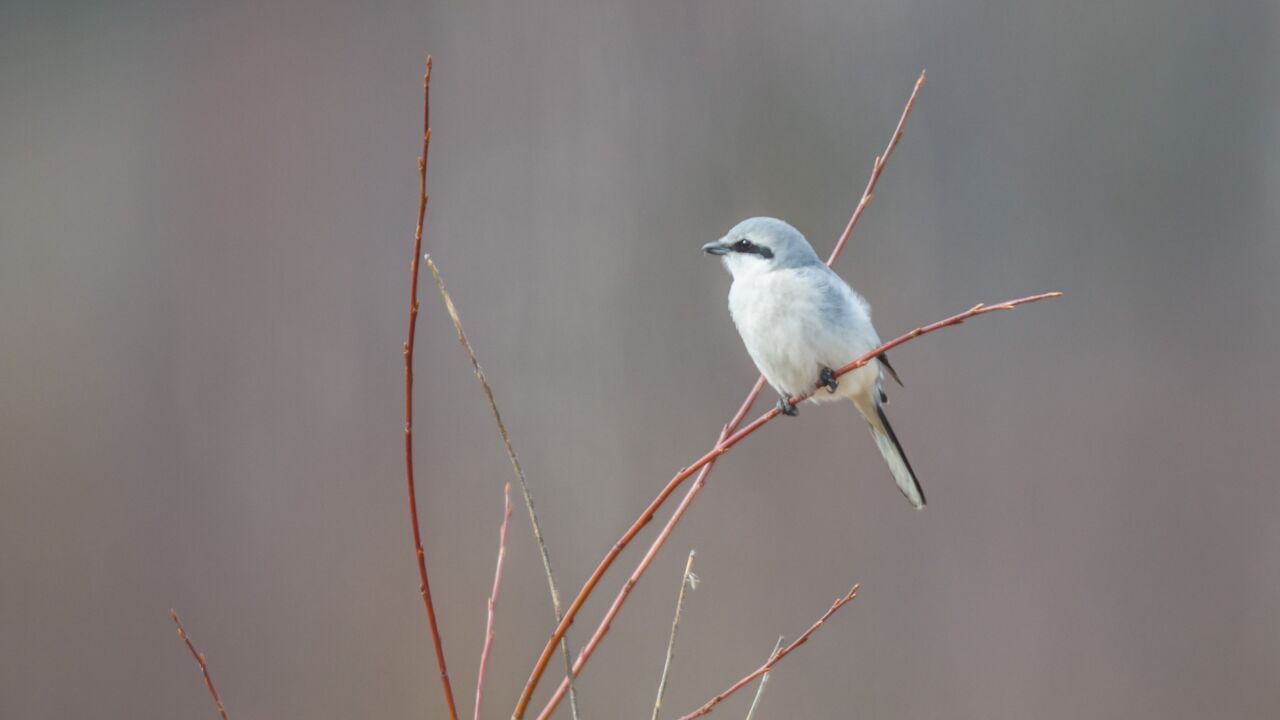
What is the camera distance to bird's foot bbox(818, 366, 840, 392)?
120cm

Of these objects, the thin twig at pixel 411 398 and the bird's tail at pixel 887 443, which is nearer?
the thin twig at pixel 411 398

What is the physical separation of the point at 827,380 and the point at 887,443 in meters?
0.22

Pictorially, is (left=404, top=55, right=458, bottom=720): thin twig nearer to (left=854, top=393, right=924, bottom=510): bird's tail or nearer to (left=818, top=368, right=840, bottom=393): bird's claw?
(left=818, top=368, right=840, bottom=393): bird's claw

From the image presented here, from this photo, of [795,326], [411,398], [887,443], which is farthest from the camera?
[887,443]

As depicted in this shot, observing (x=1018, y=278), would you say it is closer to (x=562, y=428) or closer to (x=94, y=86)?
(x=562, y=428)

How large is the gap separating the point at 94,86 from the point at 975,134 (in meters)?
2.29

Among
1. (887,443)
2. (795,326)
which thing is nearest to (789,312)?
Result: (795,326)

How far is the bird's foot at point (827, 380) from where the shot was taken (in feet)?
3.92

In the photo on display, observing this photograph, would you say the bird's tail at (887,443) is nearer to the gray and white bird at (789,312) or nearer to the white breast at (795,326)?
the gray and white bird at (789,312)

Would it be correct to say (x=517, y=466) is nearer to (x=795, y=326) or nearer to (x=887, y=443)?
(x=795, y=326)

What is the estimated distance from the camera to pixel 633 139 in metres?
2.57

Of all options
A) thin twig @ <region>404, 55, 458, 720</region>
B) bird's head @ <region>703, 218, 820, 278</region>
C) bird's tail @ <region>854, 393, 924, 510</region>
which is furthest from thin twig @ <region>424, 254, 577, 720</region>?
bird's tail @ <region>854, 393, 924, 510</region>

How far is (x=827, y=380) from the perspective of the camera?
3.95ft

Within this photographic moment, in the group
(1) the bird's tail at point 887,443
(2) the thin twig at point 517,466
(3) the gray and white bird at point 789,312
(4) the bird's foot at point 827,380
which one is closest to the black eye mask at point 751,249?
(3) the gray and white bird at point 789,312
